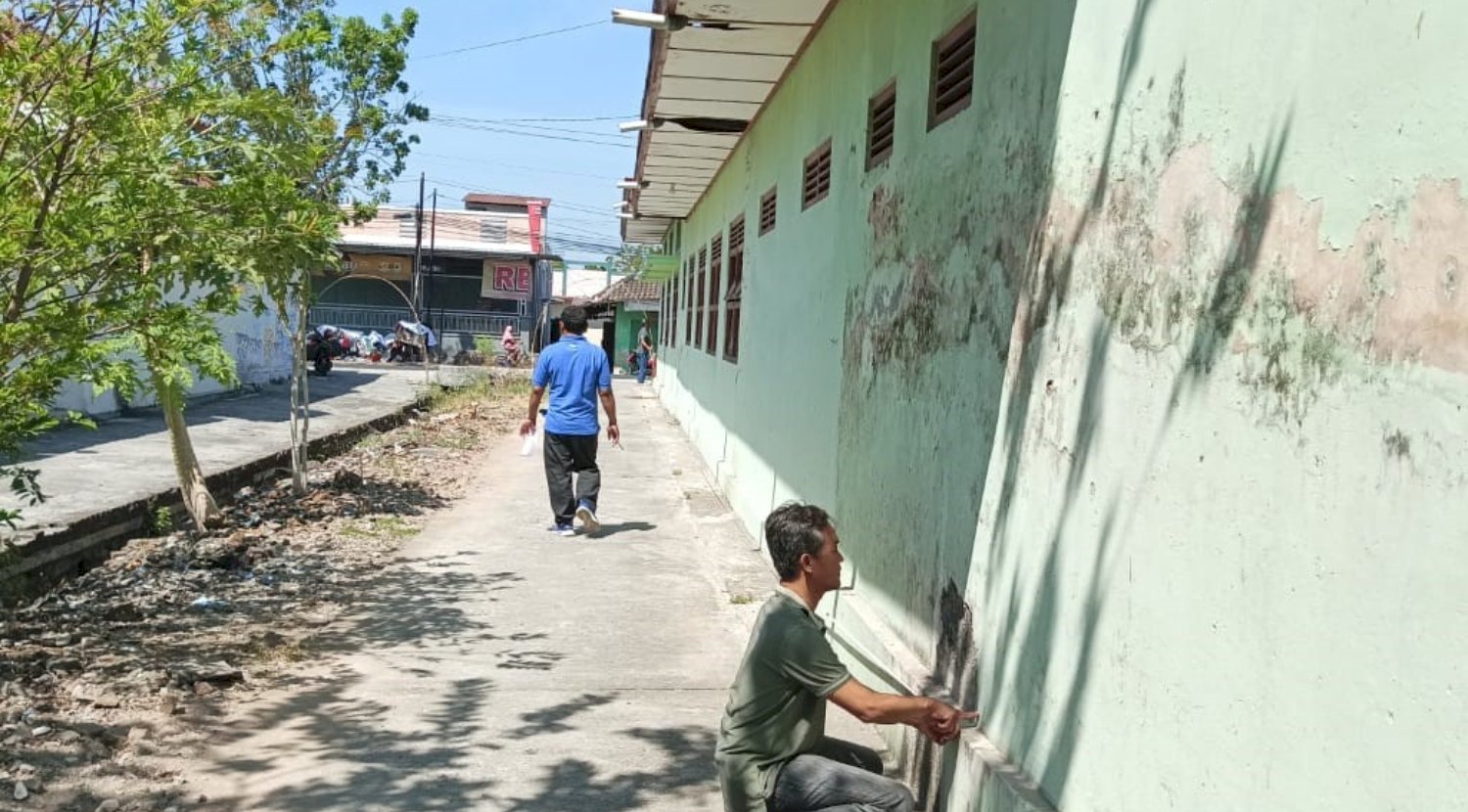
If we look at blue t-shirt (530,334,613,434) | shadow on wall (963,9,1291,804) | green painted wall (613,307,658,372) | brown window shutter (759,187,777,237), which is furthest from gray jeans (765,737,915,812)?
green painted wall (613,307,658,372)

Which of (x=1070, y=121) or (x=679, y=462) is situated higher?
(x=1070, y=121)

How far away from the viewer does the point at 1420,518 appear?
1.85 meters

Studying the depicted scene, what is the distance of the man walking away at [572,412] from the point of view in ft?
31.0

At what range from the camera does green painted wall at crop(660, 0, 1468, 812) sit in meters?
1.88

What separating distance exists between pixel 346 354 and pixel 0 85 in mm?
41012

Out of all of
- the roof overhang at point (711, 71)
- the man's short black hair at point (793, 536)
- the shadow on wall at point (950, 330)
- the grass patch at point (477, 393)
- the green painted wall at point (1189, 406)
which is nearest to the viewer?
the green painted wall at point (1189, 406)

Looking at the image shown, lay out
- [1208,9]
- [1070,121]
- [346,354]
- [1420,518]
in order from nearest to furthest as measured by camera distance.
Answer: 1. [1420,518]
2. [1208,9]
3. [1070,121]
4. [346,354]

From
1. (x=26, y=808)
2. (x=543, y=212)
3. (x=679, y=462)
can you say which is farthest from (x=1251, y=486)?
(x=543, y=212)

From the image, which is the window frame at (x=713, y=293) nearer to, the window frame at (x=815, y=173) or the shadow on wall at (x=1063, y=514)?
the window frame at (x=815, y=173)

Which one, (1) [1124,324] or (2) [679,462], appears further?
(2) [679,462]

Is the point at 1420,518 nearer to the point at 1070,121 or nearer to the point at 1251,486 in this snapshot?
the point at 1251,486

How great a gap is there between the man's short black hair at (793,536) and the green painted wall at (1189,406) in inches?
22.0

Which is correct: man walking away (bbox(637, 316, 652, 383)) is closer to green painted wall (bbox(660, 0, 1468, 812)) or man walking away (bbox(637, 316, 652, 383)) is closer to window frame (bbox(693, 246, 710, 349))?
window frame (bbox(693, 246, 710, 349))

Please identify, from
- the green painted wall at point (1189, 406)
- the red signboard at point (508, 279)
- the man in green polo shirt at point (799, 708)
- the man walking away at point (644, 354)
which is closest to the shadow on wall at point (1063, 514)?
the green painted wall at point (1189, 406)
